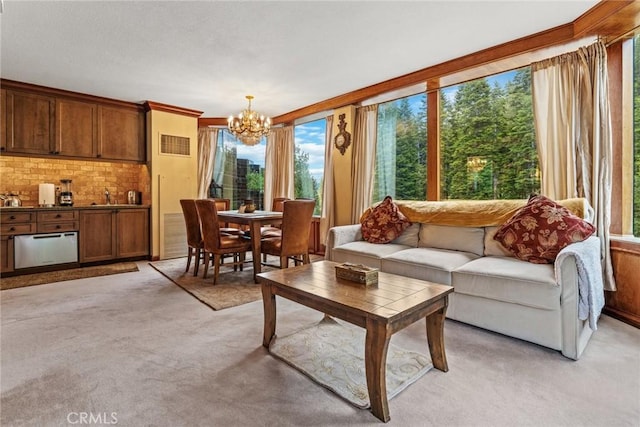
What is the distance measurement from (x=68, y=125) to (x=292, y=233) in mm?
3752

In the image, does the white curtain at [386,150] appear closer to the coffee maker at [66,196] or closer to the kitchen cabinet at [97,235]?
the kitchen cabinet at [97,235]

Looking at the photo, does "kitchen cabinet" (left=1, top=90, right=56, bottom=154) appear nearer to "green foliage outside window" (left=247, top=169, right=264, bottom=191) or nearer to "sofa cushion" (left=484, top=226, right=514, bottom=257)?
"green foliage outside window" (left=247, top=169, right=264, bottom=191)

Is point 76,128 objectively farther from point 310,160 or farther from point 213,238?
point 310,160

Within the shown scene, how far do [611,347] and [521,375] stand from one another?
2.96ft

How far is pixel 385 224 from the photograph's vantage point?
3650 mm

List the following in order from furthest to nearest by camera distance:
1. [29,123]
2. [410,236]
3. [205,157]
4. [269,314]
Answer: [205,157] < [29,123] < [410,236] < [269,314]

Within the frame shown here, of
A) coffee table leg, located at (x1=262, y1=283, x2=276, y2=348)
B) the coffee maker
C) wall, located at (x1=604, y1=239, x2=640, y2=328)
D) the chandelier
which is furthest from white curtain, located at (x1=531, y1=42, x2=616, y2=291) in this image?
the coffee maker

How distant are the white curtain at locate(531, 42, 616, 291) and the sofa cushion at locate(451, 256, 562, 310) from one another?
974 mm

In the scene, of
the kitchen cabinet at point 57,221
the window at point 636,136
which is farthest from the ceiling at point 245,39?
the kitchen cabinet at point 57,221

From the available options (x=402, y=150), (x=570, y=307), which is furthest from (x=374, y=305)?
(x=402, y=150)

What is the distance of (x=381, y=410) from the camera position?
1.49 metres

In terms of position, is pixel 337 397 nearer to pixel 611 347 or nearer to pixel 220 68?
pixel 611 347

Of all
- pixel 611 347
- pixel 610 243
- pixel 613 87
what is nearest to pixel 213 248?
pixel 611 347

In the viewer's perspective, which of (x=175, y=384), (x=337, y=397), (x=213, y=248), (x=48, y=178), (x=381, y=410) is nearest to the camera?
(x=381, y=410)
